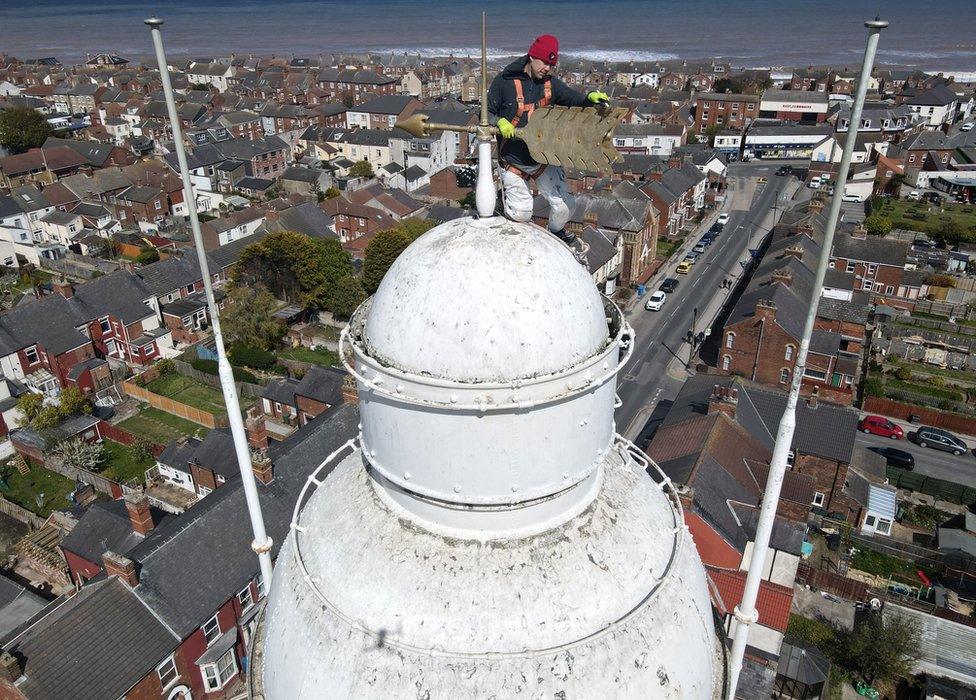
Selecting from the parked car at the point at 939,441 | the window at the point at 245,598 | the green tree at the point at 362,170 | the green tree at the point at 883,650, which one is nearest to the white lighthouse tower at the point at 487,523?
the window at the point at 245,598

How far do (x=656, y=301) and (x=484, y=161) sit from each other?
49.0m

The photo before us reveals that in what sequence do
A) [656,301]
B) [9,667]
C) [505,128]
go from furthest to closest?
[656,301], [9,667], [505,128]

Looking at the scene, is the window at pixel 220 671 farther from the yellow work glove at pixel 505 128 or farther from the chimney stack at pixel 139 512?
the yellow work glove at pixel 505 128

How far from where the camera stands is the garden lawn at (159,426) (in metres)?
38.6

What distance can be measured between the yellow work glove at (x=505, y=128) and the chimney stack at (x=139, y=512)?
78.8ft

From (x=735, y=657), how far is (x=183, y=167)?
8441 mm

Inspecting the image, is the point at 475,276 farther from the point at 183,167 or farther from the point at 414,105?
the point at 414,105

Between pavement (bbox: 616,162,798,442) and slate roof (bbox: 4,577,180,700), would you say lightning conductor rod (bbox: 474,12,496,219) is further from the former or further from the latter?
slate roof (bbox: 4,577,180,700)

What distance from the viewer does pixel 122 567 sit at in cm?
Result: 2127

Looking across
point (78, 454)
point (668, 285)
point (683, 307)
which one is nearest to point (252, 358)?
point (78, 454)

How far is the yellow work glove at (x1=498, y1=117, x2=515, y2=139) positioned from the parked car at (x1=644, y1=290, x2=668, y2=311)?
157 feet

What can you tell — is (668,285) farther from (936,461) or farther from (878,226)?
(878,226)

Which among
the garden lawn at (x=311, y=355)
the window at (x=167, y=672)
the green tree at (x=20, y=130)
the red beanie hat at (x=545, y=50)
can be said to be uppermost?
the red beanie hat at (x=545, y=50)

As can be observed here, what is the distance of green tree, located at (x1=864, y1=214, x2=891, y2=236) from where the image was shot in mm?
67312
